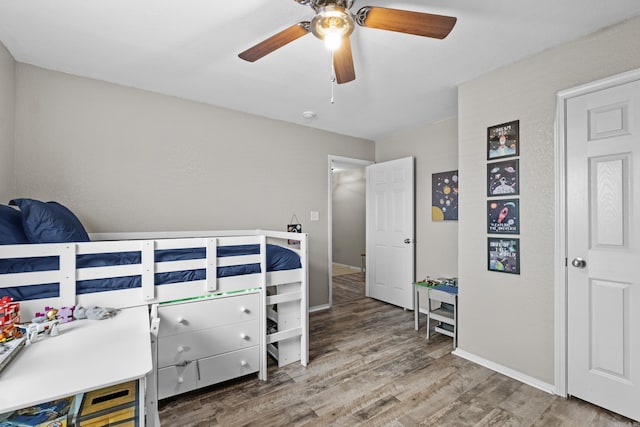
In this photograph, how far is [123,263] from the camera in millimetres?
1822

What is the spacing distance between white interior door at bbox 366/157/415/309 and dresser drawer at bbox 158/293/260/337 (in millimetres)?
2265

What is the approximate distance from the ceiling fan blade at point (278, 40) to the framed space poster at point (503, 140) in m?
1.73

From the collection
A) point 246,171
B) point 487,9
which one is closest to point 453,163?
point 487,9

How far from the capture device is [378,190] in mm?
4270

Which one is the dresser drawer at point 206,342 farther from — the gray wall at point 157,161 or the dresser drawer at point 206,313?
the gray wall at point 157,161

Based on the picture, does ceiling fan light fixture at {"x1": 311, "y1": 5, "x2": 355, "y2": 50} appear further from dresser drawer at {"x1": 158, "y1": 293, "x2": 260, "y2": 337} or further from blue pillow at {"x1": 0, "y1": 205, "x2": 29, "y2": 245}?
blue pillow at {"x1": 0, "y1": 205, "x2": 29, "y2": 245}

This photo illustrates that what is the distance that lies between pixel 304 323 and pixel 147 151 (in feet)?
7.03

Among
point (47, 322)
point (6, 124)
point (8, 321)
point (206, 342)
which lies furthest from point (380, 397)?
point (6, 124)

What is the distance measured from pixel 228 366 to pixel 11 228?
5.11 feet

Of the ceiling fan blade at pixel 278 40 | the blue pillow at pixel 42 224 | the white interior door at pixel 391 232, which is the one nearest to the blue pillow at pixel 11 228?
the blue pillow at pixel 42 224

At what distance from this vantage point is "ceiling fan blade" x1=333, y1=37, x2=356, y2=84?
1608mm

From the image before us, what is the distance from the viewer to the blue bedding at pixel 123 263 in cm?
159

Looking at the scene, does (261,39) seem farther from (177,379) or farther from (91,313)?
(177,379)

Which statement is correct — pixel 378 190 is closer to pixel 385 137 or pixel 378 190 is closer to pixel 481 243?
pixel 385 137
